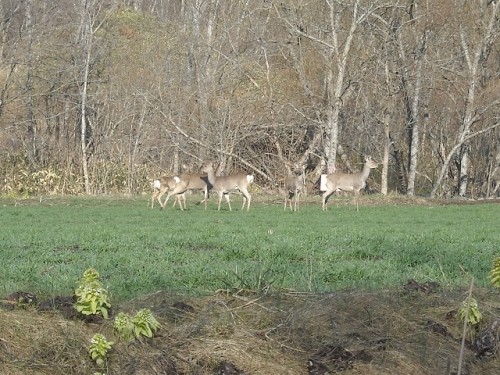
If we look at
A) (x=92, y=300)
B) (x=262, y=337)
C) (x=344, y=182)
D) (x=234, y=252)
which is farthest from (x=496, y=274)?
(x=344, y=182)

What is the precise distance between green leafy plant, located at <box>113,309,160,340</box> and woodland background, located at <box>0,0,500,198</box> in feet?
101

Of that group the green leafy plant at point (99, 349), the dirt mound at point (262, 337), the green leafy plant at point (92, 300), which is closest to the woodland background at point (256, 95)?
the dirt mound at point (262, 337)

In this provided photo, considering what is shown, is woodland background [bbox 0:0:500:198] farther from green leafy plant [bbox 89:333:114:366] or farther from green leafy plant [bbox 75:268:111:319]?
green leafy plant [bbox 89:333:114:366]

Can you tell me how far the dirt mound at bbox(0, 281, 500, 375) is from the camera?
577 cm

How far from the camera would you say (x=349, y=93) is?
40.5 metres

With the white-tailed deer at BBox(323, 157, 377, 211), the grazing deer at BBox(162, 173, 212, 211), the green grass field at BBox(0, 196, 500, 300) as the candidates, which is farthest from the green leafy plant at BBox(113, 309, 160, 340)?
the white-tailed deer at BBox(323, 157, 377, 211)

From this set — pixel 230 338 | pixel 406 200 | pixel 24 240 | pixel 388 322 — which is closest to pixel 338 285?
pixel 388 322

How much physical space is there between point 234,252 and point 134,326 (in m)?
7.19

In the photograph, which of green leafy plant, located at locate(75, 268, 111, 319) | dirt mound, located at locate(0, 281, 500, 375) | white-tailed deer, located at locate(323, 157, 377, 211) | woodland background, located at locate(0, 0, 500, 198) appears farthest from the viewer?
woodland background, located at locate(0, 0, 500, 198)

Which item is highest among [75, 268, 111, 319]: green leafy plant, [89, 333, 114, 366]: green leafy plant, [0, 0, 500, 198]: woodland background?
[0, 0, 500, 198]: woodland background

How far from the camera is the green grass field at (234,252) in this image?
9570 millimetres

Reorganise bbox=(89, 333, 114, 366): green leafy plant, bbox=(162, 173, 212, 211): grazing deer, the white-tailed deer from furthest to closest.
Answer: the white-tailed deer
bbox=(162, 173, 212, 211): grazing deer
bbox=(89, 333, 114, 366): green leafy plant

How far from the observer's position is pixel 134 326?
595 centimetres

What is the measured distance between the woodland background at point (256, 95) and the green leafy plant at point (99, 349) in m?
31.0
